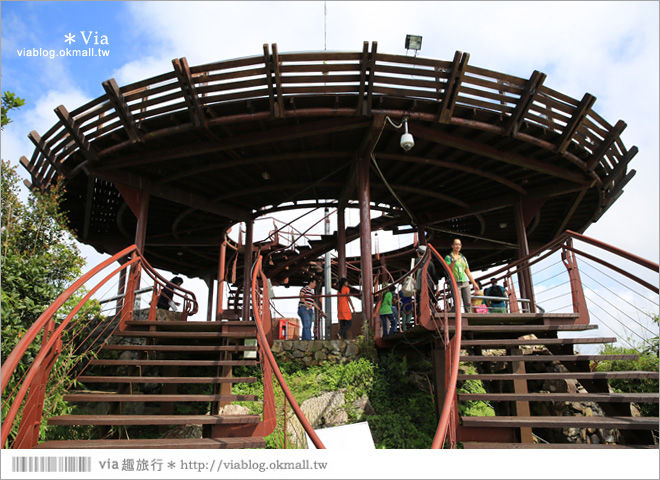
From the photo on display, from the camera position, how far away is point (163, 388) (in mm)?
7609

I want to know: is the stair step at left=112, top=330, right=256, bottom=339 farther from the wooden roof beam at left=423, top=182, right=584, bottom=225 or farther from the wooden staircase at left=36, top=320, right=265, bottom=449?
the wooden roof beam at left=423, top=182, right=584, bottom=225

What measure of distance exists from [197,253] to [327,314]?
8.52 meters

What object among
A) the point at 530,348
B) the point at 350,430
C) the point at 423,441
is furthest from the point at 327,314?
the point at 350,430

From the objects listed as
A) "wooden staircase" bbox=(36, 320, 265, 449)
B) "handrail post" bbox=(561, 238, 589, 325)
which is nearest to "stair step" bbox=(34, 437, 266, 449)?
"wooden staircase" bbox=(36, 320, 265, 449)

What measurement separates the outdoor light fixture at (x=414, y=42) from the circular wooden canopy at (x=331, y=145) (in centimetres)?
59

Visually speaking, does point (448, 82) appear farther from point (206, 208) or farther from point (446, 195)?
point (206, 208)

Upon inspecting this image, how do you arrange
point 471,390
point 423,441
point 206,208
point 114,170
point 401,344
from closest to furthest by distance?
point 423,441 → point 471,390 → point 401,344 → point 114,170 → point 206,208

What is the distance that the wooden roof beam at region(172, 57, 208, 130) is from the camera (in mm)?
8070

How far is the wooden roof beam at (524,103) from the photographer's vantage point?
855cm

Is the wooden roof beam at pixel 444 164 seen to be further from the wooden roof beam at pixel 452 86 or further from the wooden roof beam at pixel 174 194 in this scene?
the wooden roof beam at pixel 174 194

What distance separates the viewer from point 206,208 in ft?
43.1

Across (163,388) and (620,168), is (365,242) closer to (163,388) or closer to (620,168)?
(163,388)

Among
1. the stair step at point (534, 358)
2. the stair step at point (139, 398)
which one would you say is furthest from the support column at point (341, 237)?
the stair step at point (139, 398)

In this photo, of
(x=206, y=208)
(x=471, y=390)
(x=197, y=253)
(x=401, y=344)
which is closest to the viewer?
(x=471, y=390)
